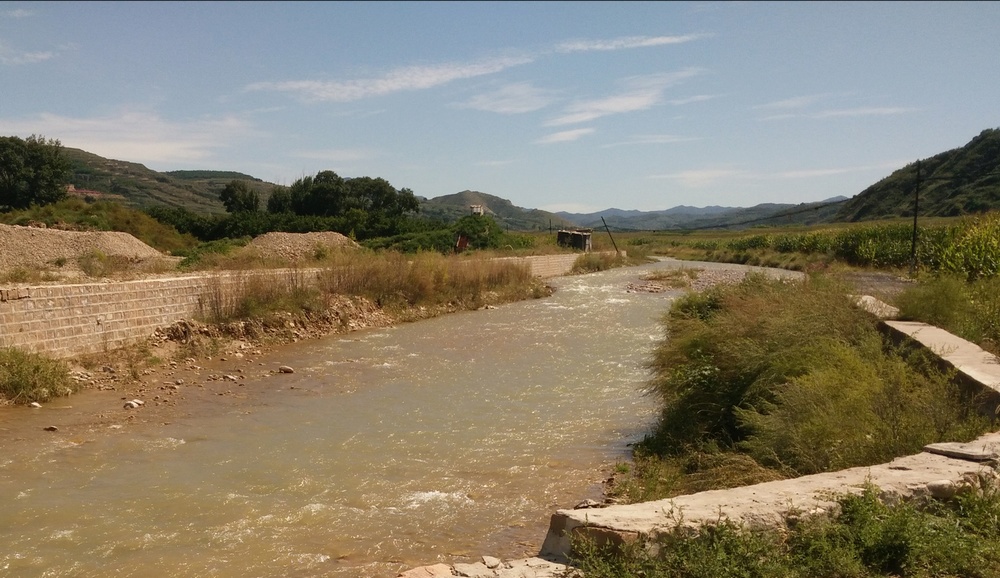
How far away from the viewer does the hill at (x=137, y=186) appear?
86.6 meters

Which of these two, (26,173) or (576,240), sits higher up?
(26,173)

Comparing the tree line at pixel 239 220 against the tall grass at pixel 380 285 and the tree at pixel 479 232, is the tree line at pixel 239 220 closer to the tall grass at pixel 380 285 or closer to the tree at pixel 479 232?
the tree at pixel 479 232

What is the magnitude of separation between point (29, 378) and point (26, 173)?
123 feet

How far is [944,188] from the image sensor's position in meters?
80.5

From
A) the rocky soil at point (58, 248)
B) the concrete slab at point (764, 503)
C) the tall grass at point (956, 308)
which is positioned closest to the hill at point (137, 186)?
the rocky soil at point (58, 248)

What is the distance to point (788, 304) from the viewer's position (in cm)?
1077

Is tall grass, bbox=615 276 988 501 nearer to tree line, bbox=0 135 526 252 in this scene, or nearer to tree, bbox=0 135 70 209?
tree line, bbox=0 135 526 252

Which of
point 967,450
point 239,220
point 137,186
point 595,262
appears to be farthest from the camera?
point 137,186

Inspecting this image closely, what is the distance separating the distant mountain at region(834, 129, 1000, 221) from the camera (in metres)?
68.4

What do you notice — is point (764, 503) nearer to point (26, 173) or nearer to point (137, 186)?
point (26, 173)

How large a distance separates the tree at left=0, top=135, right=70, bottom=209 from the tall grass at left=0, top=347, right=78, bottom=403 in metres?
36.0

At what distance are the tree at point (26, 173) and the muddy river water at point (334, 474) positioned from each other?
36915 mm

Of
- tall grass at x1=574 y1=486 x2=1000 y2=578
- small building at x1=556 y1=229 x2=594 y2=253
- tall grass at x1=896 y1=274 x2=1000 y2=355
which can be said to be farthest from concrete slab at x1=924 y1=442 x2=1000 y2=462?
small building at x1=556 y1=229 x2=594 y2=253

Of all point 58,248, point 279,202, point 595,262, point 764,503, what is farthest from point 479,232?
point 764,503
